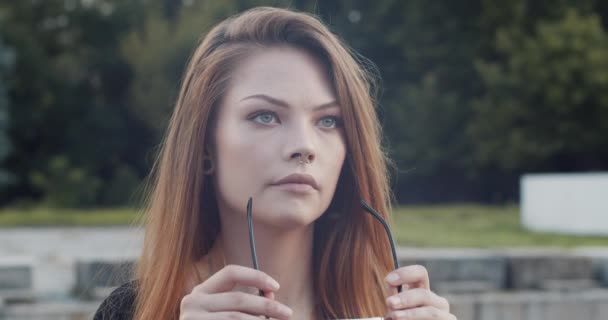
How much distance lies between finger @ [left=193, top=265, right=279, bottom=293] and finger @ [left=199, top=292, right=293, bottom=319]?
0.05 feet

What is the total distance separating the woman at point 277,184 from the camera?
119cm

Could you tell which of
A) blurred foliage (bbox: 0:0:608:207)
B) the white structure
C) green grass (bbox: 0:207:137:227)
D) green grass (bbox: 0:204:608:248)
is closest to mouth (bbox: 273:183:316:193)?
green grass (bbox: 0:204:608:248)

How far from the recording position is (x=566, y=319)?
19.4 ft

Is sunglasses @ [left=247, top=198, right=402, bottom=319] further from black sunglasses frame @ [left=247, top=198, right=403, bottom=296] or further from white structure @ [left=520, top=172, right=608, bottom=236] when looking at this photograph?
white structure @ [left=520, top=172, right=608, bottom=236]

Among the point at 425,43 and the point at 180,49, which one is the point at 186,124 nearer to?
the point at 425,43

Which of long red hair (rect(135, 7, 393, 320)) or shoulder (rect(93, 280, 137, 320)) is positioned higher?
long red hair (rect(135, 7, 393, 320))

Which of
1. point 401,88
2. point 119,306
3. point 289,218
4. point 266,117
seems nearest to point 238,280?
point 289,218

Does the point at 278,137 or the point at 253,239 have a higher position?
the point at 278,137

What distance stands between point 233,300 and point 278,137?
0.88 ft

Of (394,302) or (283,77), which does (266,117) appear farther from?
(394,302)

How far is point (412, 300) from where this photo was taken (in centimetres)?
110

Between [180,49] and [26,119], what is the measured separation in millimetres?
5455

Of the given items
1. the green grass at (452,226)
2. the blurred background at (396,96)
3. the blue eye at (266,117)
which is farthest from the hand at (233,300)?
the blurred background at (396,96)

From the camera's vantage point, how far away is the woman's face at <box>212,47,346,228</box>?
1181 millimetres
